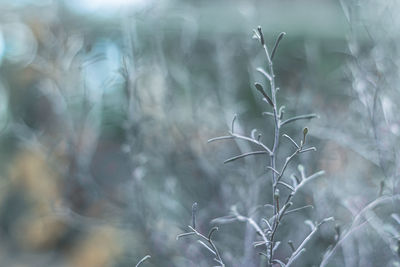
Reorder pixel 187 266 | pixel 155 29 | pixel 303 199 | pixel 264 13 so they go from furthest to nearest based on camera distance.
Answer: pixel 264 13 < pixel 155 29 < pixel 303 199 < pixel 187 266

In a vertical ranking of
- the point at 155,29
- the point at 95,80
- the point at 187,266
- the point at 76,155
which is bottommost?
the point at 187,266

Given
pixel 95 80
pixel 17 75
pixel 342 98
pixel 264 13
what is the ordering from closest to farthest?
pixel 95 80
pixel 342 98
pixel 264 13
pixel 17 75

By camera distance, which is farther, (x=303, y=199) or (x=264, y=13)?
(x=264, y=13)

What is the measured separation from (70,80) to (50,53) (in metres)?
0.11

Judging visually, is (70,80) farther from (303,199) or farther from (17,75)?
(17,75)

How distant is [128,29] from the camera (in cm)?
116

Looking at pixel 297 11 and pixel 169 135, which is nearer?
pixel 169 135

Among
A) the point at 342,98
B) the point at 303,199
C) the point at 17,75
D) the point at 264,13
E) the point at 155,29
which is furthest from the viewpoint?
the point at 17,75

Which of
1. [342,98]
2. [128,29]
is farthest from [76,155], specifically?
[342,98]

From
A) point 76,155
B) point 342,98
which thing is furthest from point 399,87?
point 76,155

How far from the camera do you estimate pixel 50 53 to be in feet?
4.99

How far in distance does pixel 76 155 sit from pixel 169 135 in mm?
327

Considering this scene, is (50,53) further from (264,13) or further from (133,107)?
(264,13)

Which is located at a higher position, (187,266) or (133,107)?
(133,107)
